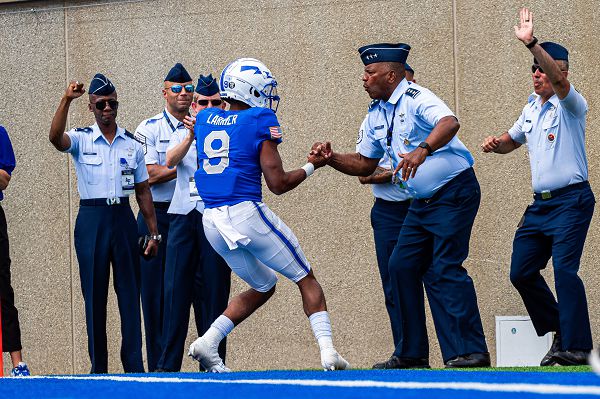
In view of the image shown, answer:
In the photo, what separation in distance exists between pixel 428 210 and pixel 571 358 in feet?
A: 3.87

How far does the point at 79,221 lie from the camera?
876cm

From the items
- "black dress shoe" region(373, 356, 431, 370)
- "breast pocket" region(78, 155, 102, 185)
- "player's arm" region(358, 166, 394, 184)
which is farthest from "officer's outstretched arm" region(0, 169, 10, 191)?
"black dress shoe" region(373, 356, 431, 370)

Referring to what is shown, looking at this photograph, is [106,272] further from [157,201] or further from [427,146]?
[427,146]

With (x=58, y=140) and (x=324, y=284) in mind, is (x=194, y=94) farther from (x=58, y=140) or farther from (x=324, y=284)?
(x=324, y=284)

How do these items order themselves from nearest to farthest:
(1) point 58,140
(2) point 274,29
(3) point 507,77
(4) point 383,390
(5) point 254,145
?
(4) point 383,390 < (5) point 254,145 < (1) point 58,140 < (3) point 507,77 < (2) point 274,29

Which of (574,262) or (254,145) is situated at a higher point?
(254,145)

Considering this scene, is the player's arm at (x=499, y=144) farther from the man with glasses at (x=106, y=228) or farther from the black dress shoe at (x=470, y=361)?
the man with glasses at (x=106, y=228)

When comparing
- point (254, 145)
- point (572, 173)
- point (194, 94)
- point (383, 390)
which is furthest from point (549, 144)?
point (383, 390)

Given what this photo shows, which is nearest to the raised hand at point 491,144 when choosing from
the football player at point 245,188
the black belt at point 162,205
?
the football player at point 245,188

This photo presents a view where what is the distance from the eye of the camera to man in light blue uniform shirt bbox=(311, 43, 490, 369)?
7445mm

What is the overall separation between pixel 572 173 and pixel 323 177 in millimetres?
3312

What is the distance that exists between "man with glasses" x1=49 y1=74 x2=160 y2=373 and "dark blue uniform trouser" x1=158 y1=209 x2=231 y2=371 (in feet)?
0.54

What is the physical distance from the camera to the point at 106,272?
8734mm

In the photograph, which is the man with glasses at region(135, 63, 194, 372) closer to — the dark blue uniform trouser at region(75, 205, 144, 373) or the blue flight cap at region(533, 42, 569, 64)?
the dark blue uniform trouser at region(75, 205, 144, 373)
